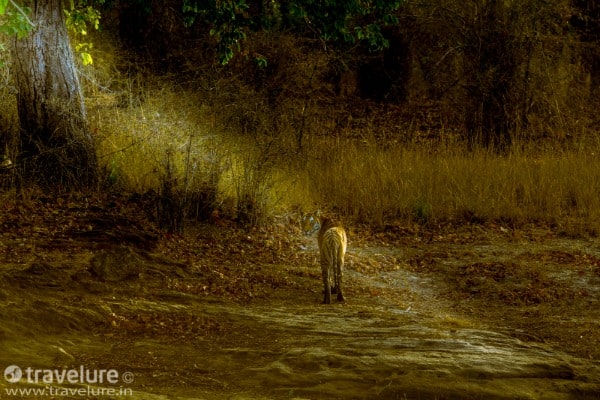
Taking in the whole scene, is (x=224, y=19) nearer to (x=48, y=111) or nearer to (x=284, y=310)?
(x=48, y=111)

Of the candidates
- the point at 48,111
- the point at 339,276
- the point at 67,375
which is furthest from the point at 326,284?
the point at 48,111

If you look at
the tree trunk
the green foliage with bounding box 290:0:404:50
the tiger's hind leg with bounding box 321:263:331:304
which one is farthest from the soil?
the green foliage with bounding box 290:0:404:50

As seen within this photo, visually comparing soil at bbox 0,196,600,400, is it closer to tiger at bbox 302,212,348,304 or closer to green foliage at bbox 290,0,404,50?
tiger at bbox 302,212,348,304

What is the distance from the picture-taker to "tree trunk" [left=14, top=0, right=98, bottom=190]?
1041 cm

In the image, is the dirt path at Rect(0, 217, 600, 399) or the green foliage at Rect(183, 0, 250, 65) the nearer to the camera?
the dirt path at Rect(0, 217, 600, 399)

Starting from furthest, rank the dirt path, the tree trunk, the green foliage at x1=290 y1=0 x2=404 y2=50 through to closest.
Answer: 1. the tree trunk
2. the green foliage at x1=290 y1=0 x2=404 y2=50
3. the dirt path

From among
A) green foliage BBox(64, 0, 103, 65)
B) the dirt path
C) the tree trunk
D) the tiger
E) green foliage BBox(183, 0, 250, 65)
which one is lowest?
the dirt path

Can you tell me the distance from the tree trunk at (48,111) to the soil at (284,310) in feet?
1.77

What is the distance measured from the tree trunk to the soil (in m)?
0.54

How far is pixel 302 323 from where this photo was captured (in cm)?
621

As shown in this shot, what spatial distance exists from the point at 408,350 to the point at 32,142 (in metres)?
6.84

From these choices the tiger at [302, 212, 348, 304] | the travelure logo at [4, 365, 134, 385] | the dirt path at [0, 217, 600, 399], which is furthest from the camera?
the tiger at [302, 212, 348, 304]

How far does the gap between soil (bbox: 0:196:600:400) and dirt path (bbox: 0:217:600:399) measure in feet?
0.06

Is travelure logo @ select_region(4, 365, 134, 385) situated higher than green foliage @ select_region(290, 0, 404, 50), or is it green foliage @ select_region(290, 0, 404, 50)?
green foliage @ select_region(290, 0, 404, 50)
